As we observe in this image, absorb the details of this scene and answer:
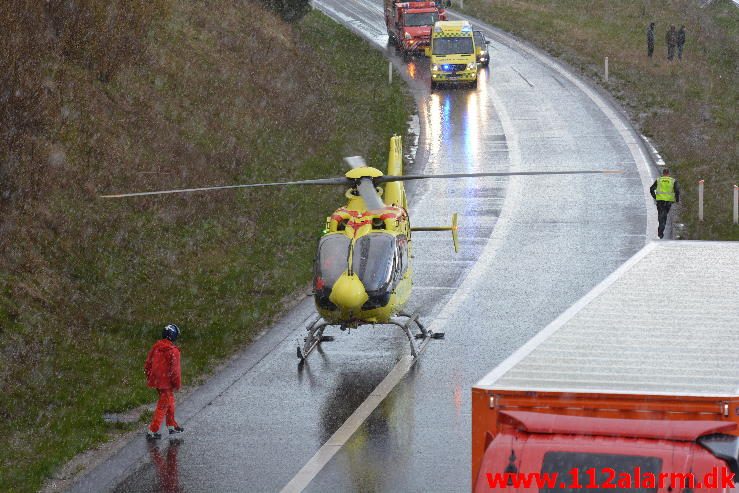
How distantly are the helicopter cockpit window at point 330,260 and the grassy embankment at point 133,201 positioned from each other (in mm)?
2487

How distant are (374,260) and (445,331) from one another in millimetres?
3155

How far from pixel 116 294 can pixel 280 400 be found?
513cm

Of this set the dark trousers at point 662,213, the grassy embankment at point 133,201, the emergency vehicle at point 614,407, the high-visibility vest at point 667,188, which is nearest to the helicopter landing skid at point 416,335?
the grassy embankment at point 133,201

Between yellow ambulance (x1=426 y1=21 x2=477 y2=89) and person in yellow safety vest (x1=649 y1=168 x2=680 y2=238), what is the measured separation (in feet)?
66.7

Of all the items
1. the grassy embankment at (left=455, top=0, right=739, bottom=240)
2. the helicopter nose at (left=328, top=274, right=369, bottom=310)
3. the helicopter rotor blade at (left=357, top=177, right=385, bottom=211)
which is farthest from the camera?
the grassy embankment at (left=455, top=0, right=739, bottom=240)

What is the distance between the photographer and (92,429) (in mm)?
16344

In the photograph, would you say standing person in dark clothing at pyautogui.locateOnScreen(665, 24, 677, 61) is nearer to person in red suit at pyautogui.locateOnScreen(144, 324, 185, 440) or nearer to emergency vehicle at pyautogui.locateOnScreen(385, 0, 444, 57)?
emergency vehicle at pyautogui.locateOnScreen(385, 0, 444, 57)

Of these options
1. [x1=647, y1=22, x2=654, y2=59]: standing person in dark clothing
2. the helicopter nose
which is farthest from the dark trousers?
[x1=647, y1=22, x2=654, y2=59]: standing person in dark clothing

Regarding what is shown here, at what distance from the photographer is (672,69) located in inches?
1916

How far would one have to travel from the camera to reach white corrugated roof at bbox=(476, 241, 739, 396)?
Answer: 392 inches

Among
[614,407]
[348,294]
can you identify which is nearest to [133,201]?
[348,294]

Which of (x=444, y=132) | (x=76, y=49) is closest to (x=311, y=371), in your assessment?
(x=76, y=49)

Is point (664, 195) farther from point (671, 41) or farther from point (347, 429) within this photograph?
point (671, 41)

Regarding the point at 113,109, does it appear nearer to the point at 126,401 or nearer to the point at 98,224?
the point at 98,224
